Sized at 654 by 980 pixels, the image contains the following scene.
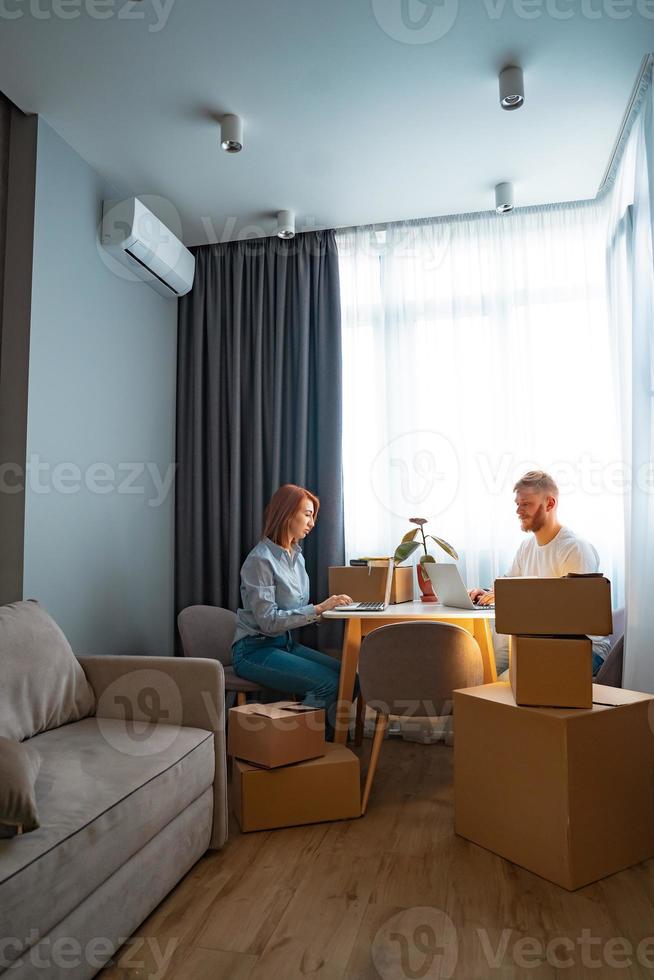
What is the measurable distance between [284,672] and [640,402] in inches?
68.5

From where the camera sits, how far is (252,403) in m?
3.74

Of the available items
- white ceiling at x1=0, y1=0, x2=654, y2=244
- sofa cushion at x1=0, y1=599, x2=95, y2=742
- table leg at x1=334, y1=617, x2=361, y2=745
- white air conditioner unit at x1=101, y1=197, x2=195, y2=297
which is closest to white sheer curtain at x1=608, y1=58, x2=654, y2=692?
white ceiling at x1=0, y1=0, x2=654, y2=244

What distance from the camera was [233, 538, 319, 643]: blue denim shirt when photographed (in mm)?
2773

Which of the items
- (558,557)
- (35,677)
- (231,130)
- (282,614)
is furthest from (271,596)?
(231,130)

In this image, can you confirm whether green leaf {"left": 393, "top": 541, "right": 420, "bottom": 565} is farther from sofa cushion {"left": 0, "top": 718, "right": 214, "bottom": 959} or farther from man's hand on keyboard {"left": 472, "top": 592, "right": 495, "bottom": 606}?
sofa cushion {"left": 0, "top": 718, "right": 214, "bottom": 959}

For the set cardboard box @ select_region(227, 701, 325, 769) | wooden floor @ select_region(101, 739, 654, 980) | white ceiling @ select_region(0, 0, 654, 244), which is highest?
white ceiling @ select_region(0, 0, 654, 244)

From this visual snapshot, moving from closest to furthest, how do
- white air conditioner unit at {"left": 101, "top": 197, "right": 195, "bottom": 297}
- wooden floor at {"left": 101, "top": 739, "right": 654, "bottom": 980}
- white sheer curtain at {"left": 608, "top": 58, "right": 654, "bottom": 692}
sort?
wooden floor at {"left": 101, "top": 739, "right": 654, "bottom": 980}, white sheer curtain at {"left": 608, "top": 58, "right": 654, "bottom": 692}, white air conditioner unit at {"left": 101, "top": 197, "right": 195, "bottom": 297}

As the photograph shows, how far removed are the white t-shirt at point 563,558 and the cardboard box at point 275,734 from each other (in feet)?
3.71

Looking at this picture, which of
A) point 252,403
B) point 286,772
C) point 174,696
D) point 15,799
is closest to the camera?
point 15,799

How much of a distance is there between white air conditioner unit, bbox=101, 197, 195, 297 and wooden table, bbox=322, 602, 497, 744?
1879 mm

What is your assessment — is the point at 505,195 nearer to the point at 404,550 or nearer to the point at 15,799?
the point at 404,550

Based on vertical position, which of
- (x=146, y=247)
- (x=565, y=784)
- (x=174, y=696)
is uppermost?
(x=146, y=247)

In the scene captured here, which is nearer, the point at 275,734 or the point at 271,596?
the point at 275,734

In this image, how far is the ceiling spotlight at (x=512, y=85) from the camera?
2428 mm
